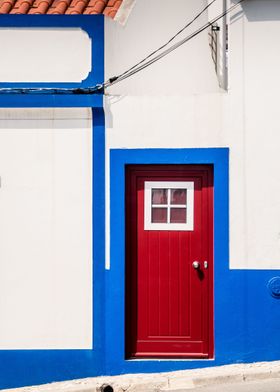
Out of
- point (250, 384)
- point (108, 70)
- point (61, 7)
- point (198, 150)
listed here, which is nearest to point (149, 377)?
point (250, 384)

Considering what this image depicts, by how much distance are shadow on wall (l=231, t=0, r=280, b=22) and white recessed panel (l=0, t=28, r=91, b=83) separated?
1755mm

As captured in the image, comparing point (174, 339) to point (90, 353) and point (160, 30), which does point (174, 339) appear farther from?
point (160, 30)

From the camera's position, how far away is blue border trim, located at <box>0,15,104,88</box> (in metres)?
7.71

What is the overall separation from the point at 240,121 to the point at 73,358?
126 inches

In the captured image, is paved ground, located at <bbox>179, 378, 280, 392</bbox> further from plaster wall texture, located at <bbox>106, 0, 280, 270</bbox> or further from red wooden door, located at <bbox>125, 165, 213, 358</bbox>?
plaster wall texture, located at <bbox>106, 0, 280, 270</bbox>

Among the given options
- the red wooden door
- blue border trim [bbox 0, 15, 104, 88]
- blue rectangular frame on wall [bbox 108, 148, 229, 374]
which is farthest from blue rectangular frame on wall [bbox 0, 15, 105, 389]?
the red wooden door

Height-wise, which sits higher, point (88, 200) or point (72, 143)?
point (72, 143)

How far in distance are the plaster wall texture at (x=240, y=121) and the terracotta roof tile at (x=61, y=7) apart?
27 cm

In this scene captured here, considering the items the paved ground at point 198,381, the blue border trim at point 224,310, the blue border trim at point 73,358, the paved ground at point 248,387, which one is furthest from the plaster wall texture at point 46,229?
the paved ground at point 248,387

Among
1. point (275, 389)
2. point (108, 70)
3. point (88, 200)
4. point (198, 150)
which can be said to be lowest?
point (275, 389)

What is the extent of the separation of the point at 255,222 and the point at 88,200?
6.11 feet

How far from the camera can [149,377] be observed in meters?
7.45

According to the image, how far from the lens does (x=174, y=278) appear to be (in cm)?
771

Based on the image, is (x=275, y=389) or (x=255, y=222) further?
(x=255, y=222)
